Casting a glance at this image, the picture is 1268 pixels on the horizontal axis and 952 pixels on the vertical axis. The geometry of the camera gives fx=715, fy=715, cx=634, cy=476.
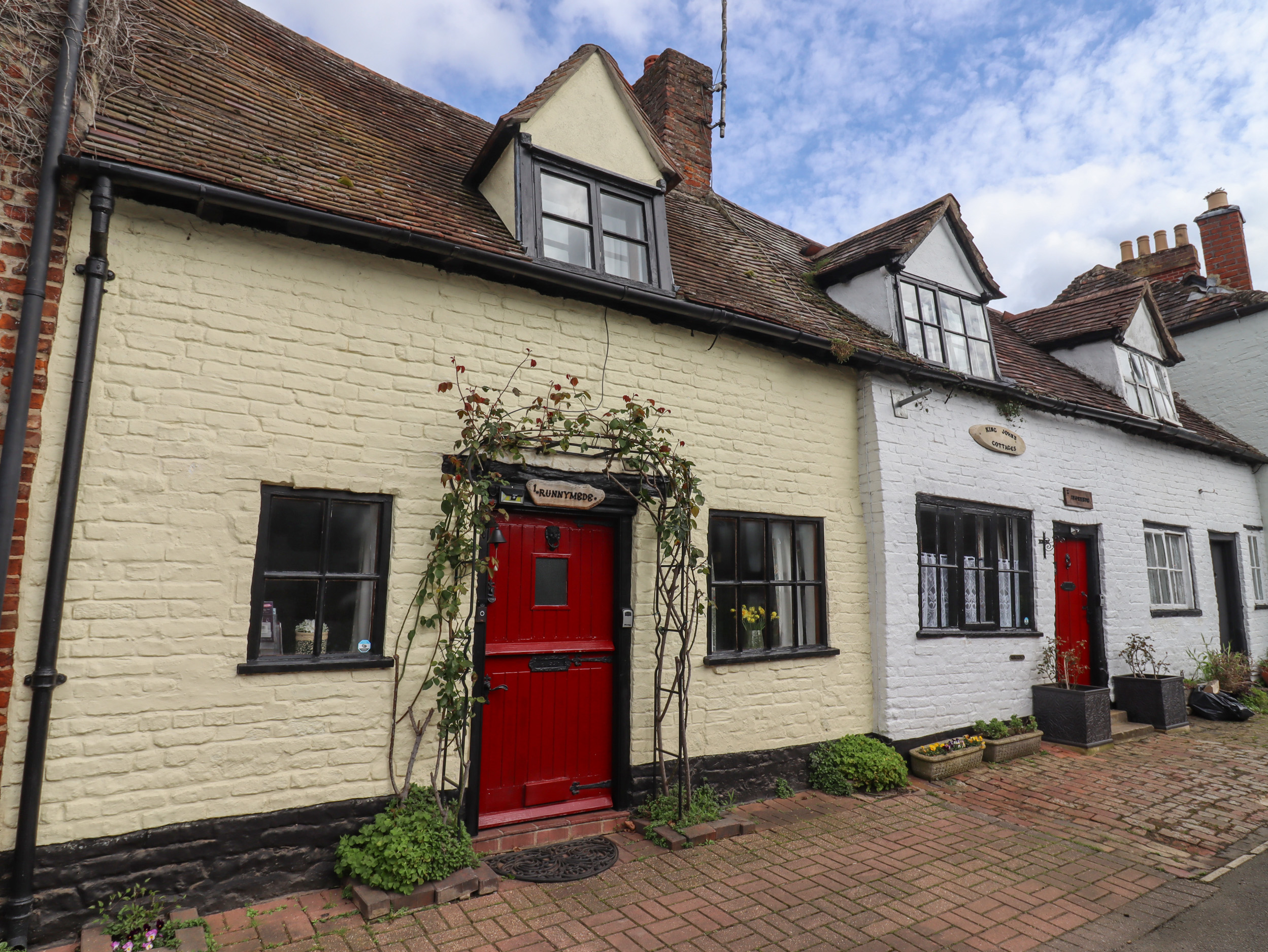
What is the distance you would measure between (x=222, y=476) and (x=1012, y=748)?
25.5ft

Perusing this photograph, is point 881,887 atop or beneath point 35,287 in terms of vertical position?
beneath

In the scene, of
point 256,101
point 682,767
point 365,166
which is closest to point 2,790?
point 682,767

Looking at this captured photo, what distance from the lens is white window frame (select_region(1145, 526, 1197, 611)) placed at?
10508 millimetres

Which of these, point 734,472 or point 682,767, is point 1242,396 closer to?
point 734,472

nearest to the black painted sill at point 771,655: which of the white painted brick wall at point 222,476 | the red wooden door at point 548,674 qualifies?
the white painted brick wall at point 222,476

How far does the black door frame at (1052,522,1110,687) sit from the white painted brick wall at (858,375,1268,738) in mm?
105

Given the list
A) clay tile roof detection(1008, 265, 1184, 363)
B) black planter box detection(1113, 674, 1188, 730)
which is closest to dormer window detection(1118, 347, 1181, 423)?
clay tile roof detection(1008, 265, 1184, 363)

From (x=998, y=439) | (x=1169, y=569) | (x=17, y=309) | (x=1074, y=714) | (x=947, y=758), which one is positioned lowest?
(x=947, y=758)

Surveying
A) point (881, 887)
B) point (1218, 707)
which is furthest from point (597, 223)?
point (1218, 707)

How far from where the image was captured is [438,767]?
4742 millimetres

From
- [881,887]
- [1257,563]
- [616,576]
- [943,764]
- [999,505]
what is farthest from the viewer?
[1257,563]

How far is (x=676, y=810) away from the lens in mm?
5441

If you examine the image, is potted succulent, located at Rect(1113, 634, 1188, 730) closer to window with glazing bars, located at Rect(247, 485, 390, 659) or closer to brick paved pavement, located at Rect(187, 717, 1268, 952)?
brick paved pavement, located at Rect(187, 717, 1268, 952)

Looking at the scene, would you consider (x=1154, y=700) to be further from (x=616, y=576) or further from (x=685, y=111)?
(x=685, y=111)
